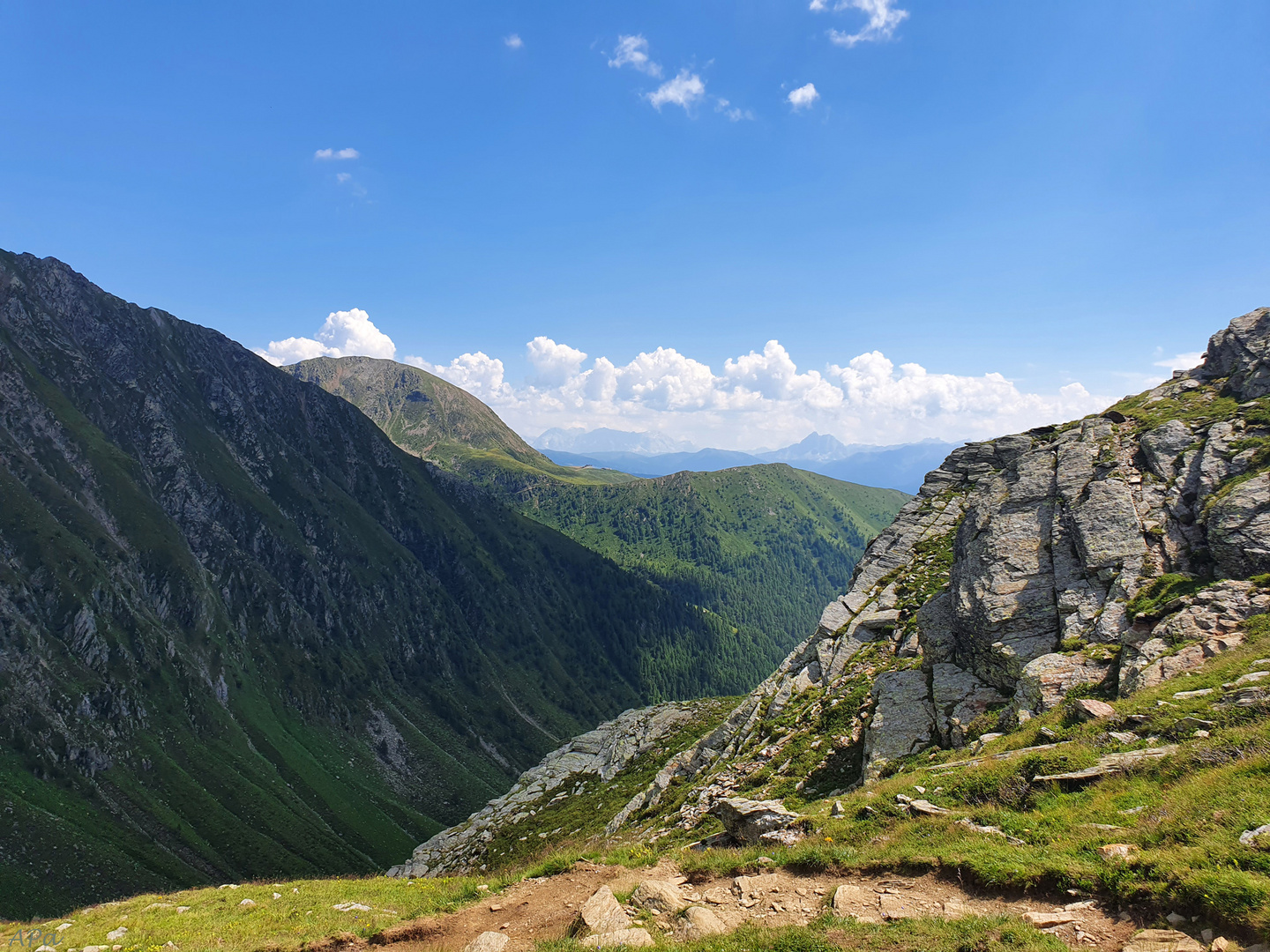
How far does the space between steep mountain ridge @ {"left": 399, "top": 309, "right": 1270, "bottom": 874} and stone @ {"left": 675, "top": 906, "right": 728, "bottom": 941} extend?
14708mm

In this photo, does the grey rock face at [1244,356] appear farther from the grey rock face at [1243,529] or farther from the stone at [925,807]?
the stone at [925,807]

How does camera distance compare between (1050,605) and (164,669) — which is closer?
(1050,605)

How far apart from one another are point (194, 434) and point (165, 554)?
60.6 metres

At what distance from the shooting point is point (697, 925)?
1362 centimetres

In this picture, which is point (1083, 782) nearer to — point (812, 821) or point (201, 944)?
point (812, 821)

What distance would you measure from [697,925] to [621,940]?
1984 mm

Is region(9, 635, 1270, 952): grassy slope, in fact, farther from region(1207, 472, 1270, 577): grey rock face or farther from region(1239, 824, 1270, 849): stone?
region(1207, 472, 1270, 577): grey rock face

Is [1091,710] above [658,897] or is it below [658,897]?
above

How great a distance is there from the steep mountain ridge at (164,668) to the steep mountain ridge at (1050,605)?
10261cm

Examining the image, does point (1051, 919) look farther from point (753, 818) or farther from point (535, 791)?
point (535, 791)

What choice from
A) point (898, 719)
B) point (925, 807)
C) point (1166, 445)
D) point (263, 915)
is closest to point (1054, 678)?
point (898, 719)

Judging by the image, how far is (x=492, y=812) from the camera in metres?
94.9

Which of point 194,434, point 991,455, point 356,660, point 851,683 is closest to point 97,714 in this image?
point 356,660

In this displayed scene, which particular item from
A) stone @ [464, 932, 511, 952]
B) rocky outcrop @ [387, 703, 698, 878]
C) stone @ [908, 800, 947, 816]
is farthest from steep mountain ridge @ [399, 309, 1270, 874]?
rocky outcrop @ [387, 703, 698, 878]
